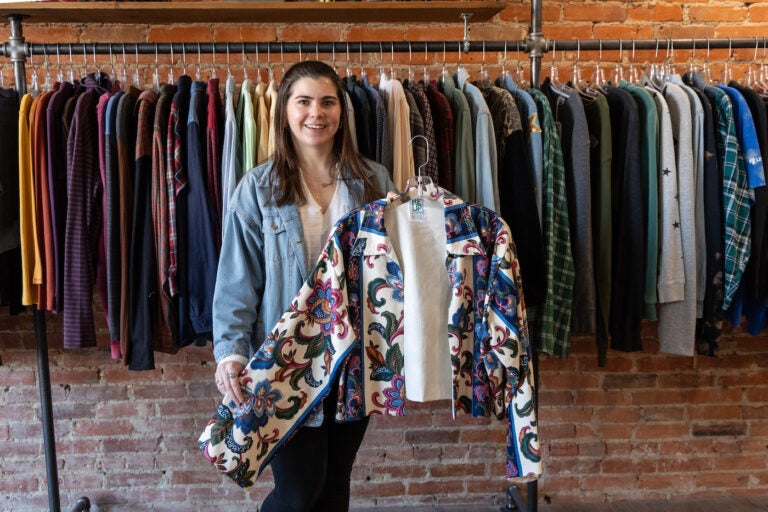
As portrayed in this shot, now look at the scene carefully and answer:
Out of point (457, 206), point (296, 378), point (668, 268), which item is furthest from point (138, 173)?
point (668, 268)

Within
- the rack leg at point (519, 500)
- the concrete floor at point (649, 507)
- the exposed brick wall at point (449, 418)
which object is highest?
the exposed brick wall at point (449, 418)

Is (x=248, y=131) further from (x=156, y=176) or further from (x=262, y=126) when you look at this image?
(x=156, y=176)

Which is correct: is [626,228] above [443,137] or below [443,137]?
below

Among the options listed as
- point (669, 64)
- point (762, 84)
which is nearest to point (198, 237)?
point (669, 64)

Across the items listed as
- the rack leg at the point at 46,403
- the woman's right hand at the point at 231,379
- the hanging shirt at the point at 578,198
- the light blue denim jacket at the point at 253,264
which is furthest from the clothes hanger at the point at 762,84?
the rack leg at the point at 46,403

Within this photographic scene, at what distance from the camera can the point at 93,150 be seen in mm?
1855

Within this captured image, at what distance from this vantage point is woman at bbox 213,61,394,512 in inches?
61.3

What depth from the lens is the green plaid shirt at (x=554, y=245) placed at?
1874mm

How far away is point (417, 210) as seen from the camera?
5.19 feet

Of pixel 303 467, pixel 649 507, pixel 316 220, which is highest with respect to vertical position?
pixel 316 220

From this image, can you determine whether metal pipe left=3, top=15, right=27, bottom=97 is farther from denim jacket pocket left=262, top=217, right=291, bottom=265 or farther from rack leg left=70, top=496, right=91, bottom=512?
rack leg left=70, top=496, right=91, bottom=512

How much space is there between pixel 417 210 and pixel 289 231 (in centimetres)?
32

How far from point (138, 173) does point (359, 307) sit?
0.77 meters

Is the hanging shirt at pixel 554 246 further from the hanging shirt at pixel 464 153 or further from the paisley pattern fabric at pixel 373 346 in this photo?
the paisley pattern fabric at pixel 373 346
